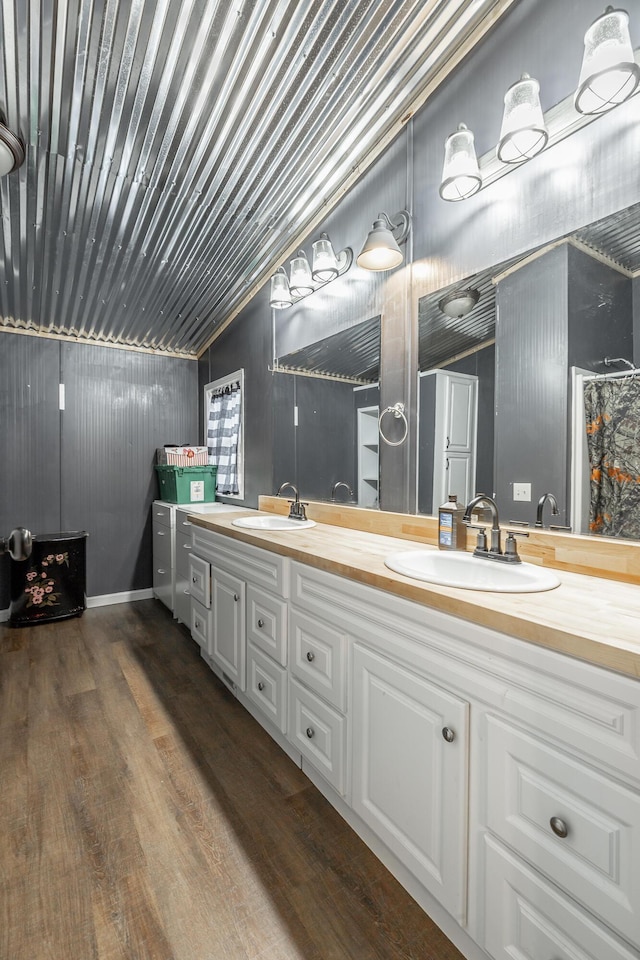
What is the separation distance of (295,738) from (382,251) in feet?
6.52

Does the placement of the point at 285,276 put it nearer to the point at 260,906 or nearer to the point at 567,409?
the point at 567,409

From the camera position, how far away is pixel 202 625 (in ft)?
8.68

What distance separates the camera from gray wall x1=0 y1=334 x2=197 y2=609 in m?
3.72

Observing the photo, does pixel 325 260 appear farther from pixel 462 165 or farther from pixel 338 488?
pixel 338 488

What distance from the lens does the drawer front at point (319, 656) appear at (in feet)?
4.65

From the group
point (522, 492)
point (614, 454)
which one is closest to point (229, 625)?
point (522, 492)

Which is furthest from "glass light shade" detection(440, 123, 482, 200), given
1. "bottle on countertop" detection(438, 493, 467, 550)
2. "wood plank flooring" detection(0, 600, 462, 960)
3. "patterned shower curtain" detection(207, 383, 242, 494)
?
"patterned shower curtain" detection(207, 383, 242, 494)

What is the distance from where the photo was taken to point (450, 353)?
5.72 feet

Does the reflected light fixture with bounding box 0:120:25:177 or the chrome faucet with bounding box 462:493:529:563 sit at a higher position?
the reflected light fixture with bounding box 0:120:25:177

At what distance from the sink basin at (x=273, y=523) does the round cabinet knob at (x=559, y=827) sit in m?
1.48

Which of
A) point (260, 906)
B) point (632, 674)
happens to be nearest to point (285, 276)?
point (632, 674)

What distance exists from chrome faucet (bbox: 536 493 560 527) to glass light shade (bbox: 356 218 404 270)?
116 centimetres

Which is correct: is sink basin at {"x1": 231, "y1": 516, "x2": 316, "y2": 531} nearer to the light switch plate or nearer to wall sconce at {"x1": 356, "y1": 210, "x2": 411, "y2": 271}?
the light switch plate

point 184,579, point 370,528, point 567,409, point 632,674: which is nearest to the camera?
point 632,674
